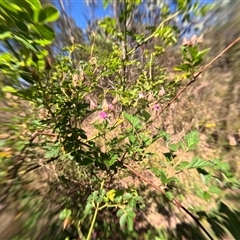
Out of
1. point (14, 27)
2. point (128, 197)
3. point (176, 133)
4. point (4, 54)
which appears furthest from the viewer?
point (176, 133)

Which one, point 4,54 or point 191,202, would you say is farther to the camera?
point 191,202

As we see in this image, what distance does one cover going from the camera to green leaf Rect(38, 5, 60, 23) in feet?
0.73

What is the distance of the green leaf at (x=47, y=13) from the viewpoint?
22 cm

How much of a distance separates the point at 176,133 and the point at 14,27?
2813 millimetres

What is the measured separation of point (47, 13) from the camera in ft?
0.74

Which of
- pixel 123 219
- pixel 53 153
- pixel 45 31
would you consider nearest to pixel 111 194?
pixel 123 219

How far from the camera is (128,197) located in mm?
813

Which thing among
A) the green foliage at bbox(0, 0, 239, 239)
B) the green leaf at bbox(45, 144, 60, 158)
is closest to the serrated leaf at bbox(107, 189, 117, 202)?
the green foliage at bbox(0, 0, 239, 239)

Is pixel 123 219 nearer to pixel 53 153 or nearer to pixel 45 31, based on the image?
pixel 53 153

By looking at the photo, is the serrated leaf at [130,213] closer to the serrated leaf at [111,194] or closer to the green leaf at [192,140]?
the serrated leaf at [111,194]

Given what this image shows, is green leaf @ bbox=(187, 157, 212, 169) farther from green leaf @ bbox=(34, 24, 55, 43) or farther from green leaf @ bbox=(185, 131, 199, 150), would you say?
green leaf @ bbox=(34, 24, 55, 43)

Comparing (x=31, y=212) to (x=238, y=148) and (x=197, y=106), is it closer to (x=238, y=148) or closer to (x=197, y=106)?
(x=238, y=148)

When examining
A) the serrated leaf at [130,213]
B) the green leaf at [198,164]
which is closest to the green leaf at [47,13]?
the green leaf at [198,164]

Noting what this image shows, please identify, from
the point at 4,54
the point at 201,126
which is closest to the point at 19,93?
the point at 4,54
